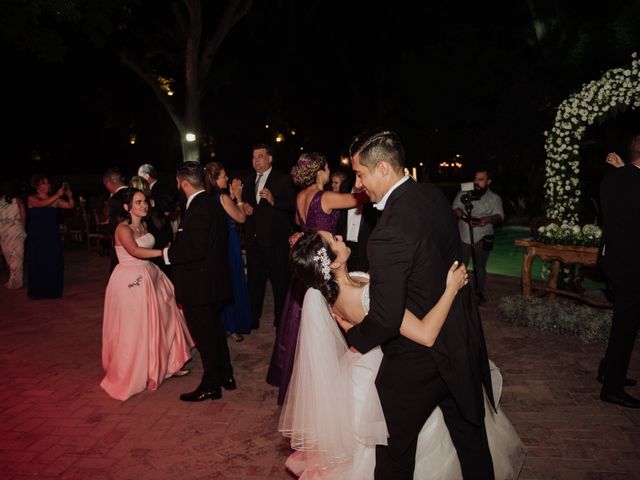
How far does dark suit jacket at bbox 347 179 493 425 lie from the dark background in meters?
11.9

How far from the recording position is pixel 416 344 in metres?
2.33

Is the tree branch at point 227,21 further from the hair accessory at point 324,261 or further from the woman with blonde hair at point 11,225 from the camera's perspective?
the hair accessory at point 324,261

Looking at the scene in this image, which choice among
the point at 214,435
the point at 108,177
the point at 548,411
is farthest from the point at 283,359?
the point at 108,177

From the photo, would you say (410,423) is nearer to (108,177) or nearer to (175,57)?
(108,177)

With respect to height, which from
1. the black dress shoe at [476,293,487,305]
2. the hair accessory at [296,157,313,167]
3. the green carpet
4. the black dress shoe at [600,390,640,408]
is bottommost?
the black dress shoe at [600,390,640,408]

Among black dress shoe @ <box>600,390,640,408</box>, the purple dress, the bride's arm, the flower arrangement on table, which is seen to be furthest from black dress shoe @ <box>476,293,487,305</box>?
the bride's arm

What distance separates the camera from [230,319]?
5.83m

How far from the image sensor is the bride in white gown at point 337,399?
8.57ft

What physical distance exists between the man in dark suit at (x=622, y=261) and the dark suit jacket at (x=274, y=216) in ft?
10.8

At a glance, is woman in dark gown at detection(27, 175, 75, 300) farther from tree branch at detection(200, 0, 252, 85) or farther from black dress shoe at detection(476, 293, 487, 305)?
tree branch at detection(200, 0, 252, 85)

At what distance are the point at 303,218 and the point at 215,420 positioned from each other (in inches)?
78.3

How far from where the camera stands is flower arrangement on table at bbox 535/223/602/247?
6055 millimetres

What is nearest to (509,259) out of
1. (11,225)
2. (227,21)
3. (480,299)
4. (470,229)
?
(480,299)

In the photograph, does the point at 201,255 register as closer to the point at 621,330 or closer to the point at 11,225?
the point at 621,330
